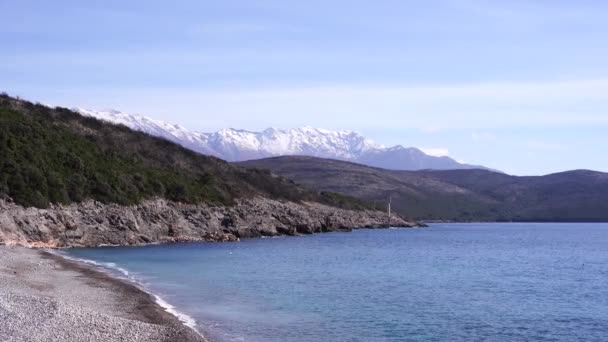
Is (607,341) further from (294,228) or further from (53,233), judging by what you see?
(294,228)

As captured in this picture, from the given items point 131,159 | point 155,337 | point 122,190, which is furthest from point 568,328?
point 131,159

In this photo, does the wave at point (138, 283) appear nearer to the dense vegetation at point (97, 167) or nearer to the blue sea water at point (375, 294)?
the blue sea water at point (375, 294)

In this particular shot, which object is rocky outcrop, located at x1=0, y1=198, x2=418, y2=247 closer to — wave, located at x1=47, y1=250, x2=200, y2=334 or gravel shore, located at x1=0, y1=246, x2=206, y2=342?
wave, located at x1=47, y1=250, x2=200, y2=334

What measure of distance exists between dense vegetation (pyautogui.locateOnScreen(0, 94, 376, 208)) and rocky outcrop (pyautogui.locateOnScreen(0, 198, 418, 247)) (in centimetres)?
205

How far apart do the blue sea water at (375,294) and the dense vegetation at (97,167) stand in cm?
1212

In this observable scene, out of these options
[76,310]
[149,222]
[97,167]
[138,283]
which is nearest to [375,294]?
[138,283]

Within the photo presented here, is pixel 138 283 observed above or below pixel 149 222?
below

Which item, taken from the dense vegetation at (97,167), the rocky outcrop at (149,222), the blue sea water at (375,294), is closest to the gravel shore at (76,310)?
the blue sea water at (375,294)

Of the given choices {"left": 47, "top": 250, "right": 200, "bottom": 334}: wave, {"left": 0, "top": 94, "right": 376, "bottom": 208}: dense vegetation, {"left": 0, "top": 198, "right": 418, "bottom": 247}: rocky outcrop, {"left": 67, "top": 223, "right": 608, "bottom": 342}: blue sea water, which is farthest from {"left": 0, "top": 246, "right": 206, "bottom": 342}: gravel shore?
{"left": 0, "top": 94, "right": 376, "bottom": 208}: dense vegetation

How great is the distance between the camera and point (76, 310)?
30578 millimetres

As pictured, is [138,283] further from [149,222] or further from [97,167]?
[97,167]

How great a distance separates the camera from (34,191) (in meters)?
83.5

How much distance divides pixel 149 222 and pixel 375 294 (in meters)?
60.6

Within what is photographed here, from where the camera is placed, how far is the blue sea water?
3341cm
